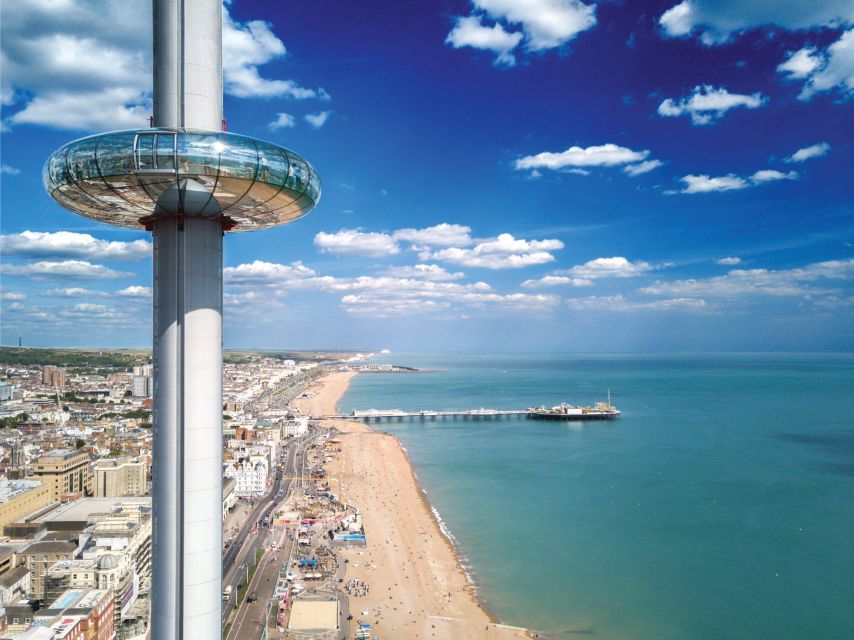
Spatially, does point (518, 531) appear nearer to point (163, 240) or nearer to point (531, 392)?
point (163, 240)

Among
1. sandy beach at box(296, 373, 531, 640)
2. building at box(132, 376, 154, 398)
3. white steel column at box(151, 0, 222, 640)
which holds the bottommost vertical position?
sandy beach at box(296, 373, 531, 640)

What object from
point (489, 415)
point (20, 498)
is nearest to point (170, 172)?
point (20, 498)

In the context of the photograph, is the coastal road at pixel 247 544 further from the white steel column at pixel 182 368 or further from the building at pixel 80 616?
the white steel column at pixel 182 368

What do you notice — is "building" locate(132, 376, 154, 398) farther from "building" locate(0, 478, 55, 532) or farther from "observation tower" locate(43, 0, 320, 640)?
"observation tower" locate(43, 0, 320, 640)

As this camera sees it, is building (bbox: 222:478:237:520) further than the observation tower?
Yes

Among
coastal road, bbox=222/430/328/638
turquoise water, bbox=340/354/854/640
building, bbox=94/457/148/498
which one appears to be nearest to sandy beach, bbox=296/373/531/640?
turquoise water, bbox=340/354/854/640

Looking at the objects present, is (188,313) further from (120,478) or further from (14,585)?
(120,478)
